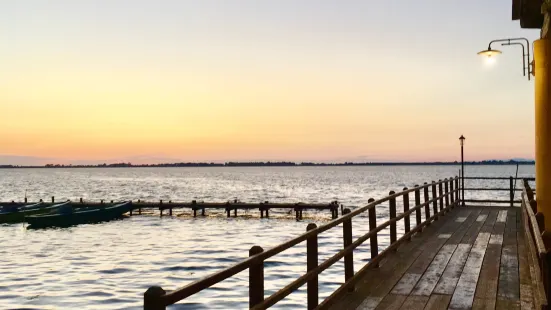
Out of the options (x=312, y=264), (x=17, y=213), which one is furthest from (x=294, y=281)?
(x=17, y=213)

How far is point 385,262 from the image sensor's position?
985 cm

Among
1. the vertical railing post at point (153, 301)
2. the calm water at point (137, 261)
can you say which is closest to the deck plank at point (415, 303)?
the vertical railing post at point (153, 301)

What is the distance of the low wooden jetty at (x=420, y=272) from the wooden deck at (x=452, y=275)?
13 mm

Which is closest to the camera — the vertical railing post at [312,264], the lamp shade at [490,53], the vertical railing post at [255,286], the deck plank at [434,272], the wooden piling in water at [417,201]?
the vertical railing post at [255,286]

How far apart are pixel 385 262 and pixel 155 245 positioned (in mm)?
22780

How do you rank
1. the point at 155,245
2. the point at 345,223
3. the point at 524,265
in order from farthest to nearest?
the point at 155,245 < the point at 524,265 < the point at 345,223

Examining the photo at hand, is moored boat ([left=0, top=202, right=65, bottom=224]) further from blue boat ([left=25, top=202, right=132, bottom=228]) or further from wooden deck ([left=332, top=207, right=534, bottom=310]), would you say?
wooden deck ([left=332, top=207, right=534, bottom=310])

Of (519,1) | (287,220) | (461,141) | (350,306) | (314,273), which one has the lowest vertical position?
(287,220)

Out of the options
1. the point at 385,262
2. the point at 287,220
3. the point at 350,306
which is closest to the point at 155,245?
the point at 287,220

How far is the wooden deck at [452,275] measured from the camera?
23.1 feet

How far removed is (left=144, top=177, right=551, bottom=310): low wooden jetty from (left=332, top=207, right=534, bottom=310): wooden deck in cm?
1

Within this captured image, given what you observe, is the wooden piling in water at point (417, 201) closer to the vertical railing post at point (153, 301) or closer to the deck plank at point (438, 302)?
the deck plank at point (438, 302)

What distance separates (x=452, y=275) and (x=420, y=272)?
1.75ft

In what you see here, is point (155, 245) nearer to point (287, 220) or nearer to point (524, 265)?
point (287, 220)
